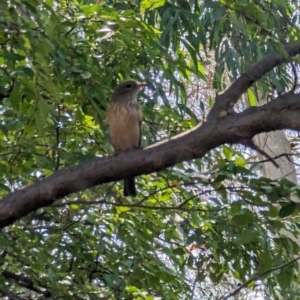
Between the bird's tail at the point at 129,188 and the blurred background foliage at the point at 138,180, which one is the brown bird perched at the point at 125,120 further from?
the bird's tail at the point at 129,188

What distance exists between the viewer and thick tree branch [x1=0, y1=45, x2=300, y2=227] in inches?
79.2

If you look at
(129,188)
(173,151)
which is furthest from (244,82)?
(129,188)

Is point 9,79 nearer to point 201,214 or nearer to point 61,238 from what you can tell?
point 61,238

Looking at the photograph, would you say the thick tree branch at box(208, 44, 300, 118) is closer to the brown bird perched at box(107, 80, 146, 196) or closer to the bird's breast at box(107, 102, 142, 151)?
the brown bird perched at box(107, 80, 146, 196)

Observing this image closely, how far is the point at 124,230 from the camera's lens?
331cm

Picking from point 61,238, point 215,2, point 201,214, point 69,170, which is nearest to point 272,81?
point 201,214

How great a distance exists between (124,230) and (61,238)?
0.29 metres

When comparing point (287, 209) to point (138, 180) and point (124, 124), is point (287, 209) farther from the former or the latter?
point (124, 124)

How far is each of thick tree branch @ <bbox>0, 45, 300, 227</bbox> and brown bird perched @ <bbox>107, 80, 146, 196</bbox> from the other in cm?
151

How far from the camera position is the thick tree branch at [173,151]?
2012mm

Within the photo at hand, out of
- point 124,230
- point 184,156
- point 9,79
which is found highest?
point 9,79

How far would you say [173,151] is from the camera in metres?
A: 2.06

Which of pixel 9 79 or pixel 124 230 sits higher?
pixel 9 79

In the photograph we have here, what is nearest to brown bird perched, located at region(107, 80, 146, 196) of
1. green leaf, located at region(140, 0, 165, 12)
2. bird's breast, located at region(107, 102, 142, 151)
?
bird's breast, located at region(107, 102, 142, 151)
